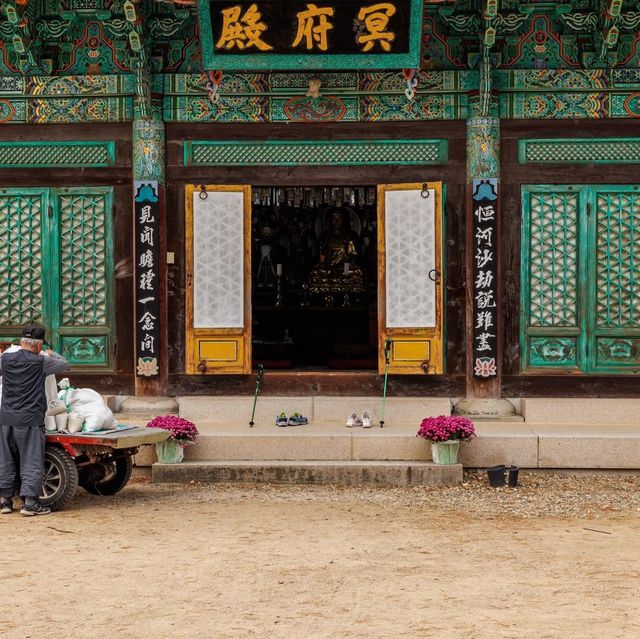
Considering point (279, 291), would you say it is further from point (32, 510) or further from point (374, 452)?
point (32, 510)

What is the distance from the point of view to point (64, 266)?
40.1 ft

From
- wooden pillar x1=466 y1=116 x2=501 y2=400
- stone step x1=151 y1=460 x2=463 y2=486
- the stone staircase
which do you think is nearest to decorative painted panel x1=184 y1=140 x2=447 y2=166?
wooden pillar x1=466 y1=116 x2=501 y2=400

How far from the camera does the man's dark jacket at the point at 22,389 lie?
8805 millimetres

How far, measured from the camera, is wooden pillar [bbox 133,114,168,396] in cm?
1191

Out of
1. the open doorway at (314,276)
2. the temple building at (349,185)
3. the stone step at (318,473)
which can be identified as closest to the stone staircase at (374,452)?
the stone step at (318,473)

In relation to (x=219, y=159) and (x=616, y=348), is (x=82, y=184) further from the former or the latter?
(x=616, y=348)

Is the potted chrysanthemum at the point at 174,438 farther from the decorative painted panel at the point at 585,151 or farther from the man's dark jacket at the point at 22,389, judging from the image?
the decorative painted panel at the point at 585,151

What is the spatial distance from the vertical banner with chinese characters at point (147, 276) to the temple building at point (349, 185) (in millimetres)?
24

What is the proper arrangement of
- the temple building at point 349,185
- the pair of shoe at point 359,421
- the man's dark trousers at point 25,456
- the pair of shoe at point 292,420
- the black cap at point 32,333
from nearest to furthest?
the man's dark trousers at point 25,456 < the black cap at point 32,333 < the pair of shoe at point 359,421 < the pair of shoe at point 292,420 < the temple building at point 349,185

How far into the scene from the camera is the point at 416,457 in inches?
420

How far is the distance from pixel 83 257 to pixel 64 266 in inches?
10.1

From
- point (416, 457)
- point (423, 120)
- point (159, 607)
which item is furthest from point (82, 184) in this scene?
point (159, 607)

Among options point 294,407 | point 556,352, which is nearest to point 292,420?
point 294,407

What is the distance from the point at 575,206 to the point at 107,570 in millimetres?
7238
